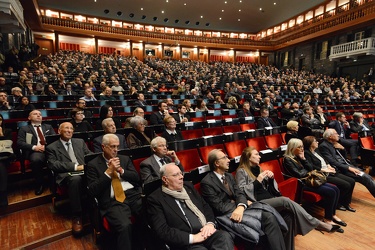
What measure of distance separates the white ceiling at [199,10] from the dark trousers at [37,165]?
1767cm

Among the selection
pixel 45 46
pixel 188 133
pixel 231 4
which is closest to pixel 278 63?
pixel 231 4

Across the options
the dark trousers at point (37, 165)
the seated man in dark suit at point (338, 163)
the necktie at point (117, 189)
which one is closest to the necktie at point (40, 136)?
the dark trousers at point (37, 165)

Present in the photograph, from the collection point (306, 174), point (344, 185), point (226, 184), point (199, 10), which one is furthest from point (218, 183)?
point (199, 10)

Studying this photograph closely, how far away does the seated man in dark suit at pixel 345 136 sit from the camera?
3.71m

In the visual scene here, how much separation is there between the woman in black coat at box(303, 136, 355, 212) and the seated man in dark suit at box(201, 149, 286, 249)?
3.84ft

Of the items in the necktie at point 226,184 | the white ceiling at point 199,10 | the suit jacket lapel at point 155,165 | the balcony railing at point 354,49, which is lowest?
the necktie at point 226,184

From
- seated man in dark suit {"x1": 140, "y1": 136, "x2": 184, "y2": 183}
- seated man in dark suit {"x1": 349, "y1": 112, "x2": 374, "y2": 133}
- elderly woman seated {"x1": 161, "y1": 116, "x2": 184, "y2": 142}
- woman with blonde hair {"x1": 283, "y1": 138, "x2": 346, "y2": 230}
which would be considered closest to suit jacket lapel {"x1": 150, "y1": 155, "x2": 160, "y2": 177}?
seated man in dark suit {"x1": 140, "y1": 136, "x2": 184, "y2": 183}

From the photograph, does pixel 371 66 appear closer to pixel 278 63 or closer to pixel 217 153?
pixel 278 63

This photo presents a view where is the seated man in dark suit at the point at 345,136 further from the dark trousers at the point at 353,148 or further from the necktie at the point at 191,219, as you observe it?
the necktie at the point at 191,219

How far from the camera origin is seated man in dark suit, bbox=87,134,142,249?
1.52 m

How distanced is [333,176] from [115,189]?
2239 mm

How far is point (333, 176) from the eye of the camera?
2.54 metres

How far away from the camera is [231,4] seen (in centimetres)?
1781

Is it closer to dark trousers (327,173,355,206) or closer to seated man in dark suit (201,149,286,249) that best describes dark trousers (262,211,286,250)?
seated man in dark suit (201,149,286,249)
